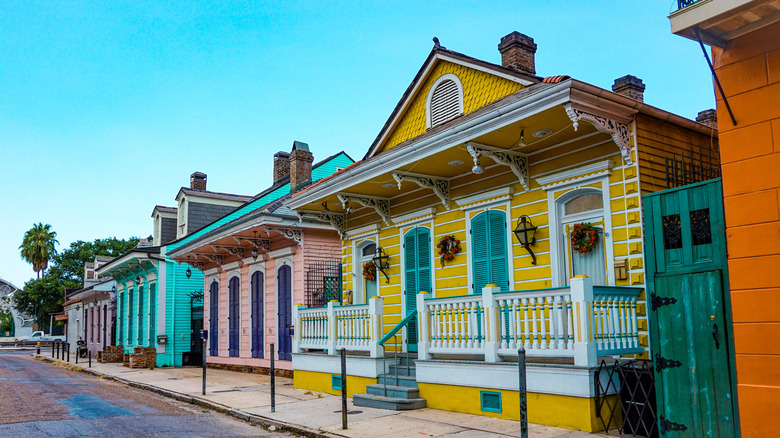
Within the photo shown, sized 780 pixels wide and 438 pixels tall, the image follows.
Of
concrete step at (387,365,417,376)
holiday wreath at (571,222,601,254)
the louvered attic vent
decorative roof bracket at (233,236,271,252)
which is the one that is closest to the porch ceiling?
holiday wreath at (571,222,601,254)

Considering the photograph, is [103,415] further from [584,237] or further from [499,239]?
[584,237]

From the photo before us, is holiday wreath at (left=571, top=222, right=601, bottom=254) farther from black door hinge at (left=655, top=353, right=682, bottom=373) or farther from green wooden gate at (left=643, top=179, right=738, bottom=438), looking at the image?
black door hinge at (left=655, top=353, right=682, bottom=373)

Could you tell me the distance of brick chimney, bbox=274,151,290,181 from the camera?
24.1m

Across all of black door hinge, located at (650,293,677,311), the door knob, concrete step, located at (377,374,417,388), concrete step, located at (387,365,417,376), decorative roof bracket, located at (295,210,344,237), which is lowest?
concrete step, located at (377,374,417,388)

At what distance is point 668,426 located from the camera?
7.36 meters

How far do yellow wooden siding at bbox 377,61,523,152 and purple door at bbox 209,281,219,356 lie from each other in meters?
10.6

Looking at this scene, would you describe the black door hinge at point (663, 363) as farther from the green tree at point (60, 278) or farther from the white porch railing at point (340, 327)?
the green tree at point (60, 278)

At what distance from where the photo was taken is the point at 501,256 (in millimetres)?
11141

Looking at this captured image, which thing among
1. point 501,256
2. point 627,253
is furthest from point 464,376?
point 627,253

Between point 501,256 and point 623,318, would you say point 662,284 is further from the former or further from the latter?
point 501,256

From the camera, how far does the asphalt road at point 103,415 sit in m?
9.48

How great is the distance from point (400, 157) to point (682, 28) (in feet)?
19.3

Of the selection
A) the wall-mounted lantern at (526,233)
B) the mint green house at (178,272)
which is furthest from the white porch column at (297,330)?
the mint green house at (178,272)

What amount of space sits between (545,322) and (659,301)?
62.1 inches
